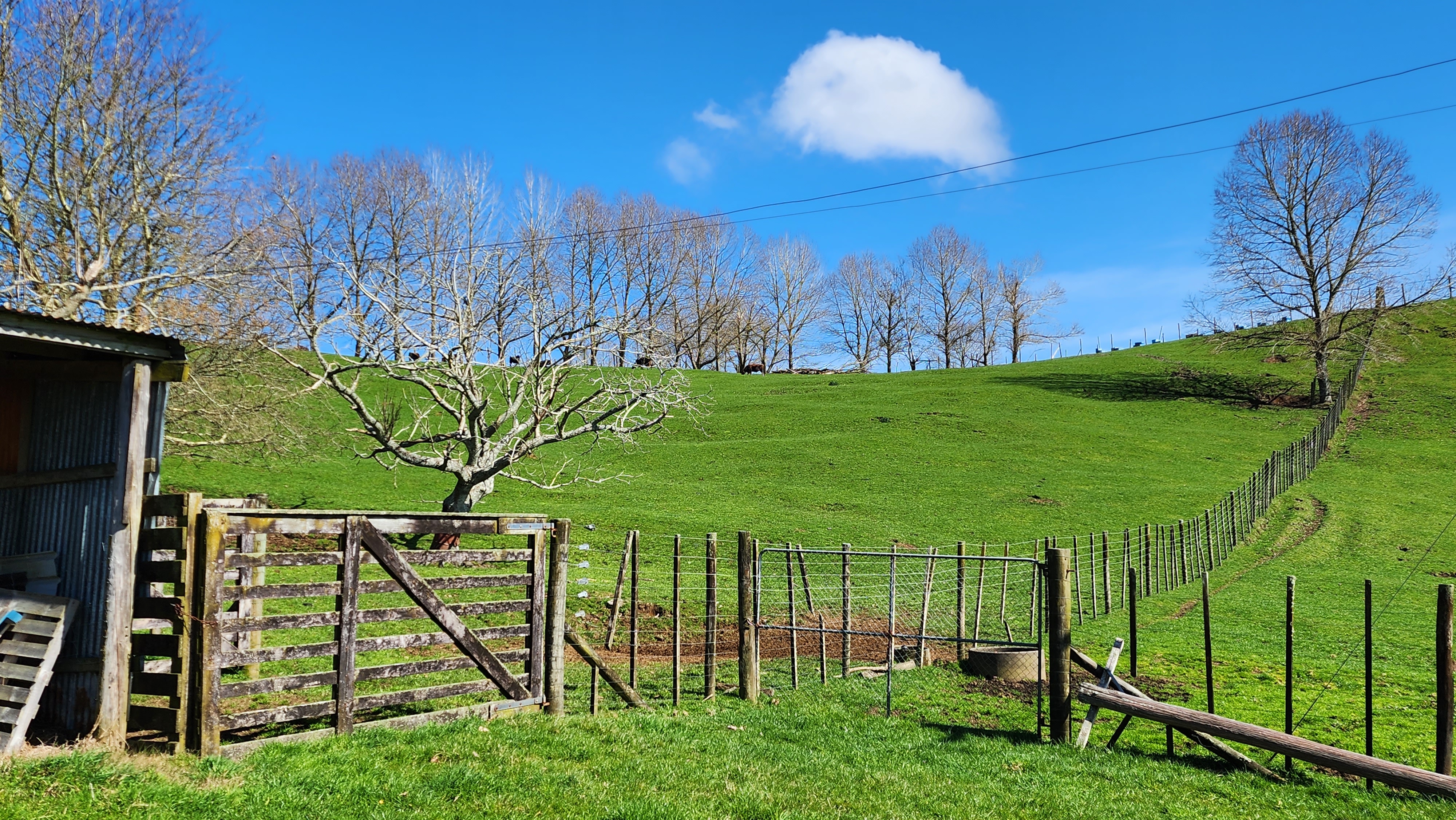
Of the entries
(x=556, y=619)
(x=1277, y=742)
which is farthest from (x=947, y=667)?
(x=556, y=619)

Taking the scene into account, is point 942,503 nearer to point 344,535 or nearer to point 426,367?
point 426,367

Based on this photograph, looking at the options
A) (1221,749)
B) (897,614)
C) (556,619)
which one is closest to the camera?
(1221,749)

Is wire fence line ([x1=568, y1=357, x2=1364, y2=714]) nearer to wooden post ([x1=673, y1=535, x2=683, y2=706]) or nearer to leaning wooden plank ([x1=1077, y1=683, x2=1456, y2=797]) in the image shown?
wooden post ([x1=673, y1=535, x2=683, y2=706])

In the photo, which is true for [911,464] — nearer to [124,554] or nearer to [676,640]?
[676,640]

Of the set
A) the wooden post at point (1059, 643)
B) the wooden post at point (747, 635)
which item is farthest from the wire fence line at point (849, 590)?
the wooden post at point (1059, 643)

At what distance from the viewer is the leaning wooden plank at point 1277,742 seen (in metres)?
7.39

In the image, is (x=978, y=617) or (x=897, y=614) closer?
(x=978, y=617)

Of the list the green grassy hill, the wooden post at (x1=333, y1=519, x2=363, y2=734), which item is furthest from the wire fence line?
the wooden post at (x1=333, y1=519, x2=363, y2=734)

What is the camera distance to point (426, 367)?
20016 mm

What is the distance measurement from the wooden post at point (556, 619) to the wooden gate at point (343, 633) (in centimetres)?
11

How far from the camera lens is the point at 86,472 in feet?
22.1

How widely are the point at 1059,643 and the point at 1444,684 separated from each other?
3.19 metres

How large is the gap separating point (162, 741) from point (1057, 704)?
8.05 meters

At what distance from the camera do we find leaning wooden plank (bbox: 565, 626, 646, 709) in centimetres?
888
